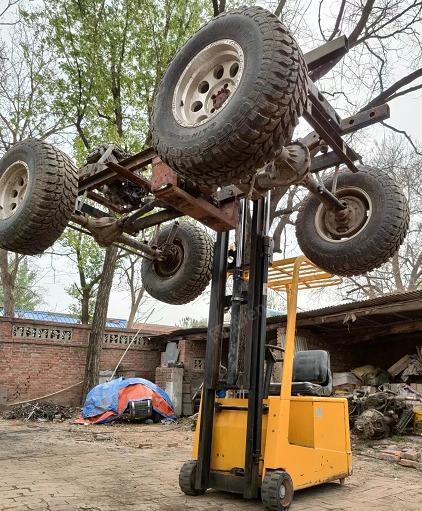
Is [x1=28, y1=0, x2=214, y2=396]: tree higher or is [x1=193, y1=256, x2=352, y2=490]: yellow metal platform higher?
[x1=28, y1=0, x2=214, y2=396]: tree

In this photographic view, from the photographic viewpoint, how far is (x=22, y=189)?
13.7 ft

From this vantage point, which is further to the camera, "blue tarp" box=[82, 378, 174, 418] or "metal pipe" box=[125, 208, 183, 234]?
"blue tarp" box=[82, 378, 174, 418]

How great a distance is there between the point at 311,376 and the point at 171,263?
190cm

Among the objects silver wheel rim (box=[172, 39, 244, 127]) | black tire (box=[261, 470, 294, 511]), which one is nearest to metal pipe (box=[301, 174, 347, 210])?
silver wheel rim (box=[172, 39, 244, 127])

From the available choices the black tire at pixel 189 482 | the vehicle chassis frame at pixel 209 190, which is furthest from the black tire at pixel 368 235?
the black tire at pixel 189 482

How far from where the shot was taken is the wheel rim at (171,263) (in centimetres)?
525

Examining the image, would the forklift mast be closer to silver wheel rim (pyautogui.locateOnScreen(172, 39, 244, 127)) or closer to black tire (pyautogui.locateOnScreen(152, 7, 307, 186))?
silver wheel rim (pyautogui.locateOnScreen(172, 39, 244, 127))

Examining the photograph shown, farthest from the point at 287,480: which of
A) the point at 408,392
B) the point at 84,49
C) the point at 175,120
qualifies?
the point at 84,49

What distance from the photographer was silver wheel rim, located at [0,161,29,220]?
411 centimetres

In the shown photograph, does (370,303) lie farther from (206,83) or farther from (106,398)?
(206,83)

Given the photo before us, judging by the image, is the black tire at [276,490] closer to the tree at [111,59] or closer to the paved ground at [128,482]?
the paved ground at [128,482]

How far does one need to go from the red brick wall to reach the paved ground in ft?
16.2

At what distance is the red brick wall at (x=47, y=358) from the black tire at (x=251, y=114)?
10689 millimetres

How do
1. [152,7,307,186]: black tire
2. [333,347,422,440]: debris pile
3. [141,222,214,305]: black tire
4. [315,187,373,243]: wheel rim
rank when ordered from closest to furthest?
1. [152,7,307,186]: black tire
2. [315,187,373,243]: wheel rim
3. [141,222,214,305]: black tire
4. [333,347,422,440]: debris pile
